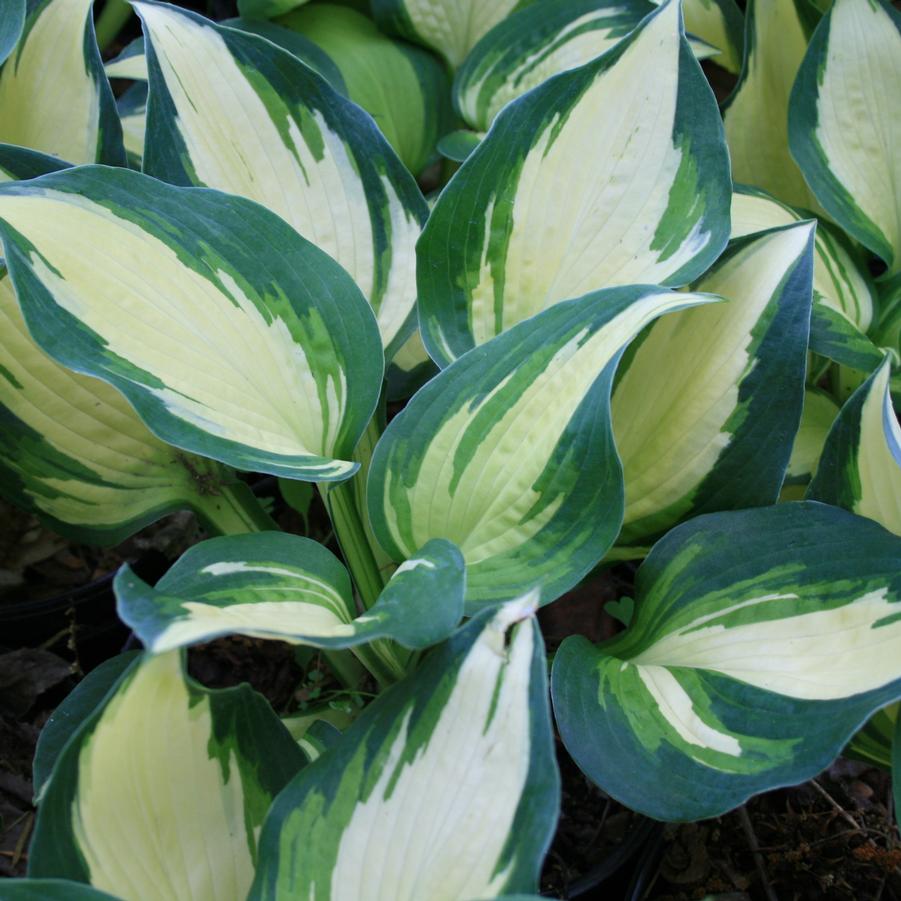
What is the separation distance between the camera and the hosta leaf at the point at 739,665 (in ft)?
1.77

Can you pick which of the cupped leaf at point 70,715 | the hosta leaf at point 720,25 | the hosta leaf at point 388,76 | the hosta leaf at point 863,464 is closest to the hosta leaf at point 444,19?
the hosta leaf at point 388,76

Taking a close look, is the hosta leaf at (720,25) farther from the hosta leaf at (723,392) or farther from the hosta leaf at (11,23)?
the hosta leaf at (11,23)

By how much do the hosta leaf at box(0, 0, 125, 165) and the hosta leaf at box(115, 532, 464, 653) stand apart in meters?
0.41

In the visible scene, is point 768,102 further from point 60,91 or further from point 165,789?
point 165,789

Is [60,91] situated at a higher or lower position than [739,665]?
higher

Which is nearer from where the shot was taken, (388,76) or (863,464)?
(863,464)

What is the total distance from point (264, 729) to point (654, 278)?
406 millimetres

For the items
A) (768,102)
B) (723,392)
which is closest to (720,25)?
(768,102)

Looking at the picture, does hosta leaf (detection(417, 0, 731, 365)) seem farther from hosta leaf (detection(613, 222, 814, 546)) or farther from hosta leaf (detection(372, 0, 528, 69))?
hosta leaf (detection(372, 0, 528, 69))

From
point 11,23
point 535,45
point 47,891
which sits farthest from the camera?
point 535,45

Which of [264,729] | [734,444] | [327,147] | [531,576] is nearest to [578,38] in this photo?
[327,147]

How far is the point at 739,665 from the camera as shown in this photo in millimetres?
589

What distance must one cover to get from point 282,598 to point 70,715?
0.69 ft

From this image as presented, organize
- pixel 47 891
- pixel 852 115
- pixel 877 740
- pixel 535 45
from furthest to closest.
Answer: pixel 535 45 < pixel 852 115 < pixel 877 740 < pixel 47 891
